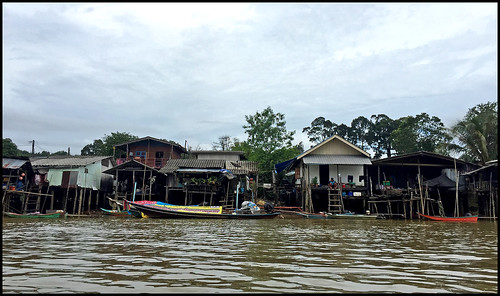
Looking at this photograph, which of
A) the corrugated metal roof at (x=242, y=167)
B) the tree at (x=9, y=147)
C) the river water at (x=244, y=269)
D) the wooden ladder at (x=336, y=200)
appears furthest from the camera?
the tree at (x=9, y=147)

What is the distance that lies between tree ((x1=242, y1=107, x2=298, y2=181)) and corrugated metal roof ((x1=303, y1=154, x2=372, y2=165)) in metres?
8.99

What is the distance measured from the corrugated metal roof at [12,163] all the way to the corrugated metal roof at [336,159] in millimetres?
20037

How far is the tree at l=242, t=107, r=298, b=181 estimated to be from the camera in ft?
119

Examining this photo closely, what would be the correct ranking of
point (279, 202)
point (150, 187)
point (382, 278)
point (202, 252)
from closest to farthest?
point (382, 278) → point (202, 252) → point (150, 187) → point (279, 202)

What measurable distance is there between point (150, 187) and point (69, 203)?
8680 mm

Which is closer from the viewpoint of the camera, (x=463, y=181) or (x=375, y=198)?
(x=375, y=198)

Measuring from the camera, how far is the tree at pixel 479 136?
27.0 meters

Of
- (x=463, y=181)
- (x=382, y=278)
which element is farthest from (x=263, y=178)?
(x=382, y=278)

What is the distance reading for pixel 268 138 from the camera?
3741cm

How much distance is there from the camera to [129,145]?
34.2 meters

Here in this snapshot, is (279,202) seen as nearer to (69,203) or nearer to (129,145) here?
(129,145)

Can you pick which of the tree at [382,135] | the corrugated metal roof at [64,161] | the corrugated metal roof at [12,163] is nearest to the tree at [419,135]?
the tree at [382,135]

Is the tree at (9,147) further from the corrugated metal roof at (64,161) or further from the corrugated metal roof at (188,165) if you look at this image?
the corrugated metal roof at (188,165)

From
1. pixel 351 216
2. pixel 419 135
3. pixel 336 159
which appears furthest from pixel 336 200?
pixel 419 135
